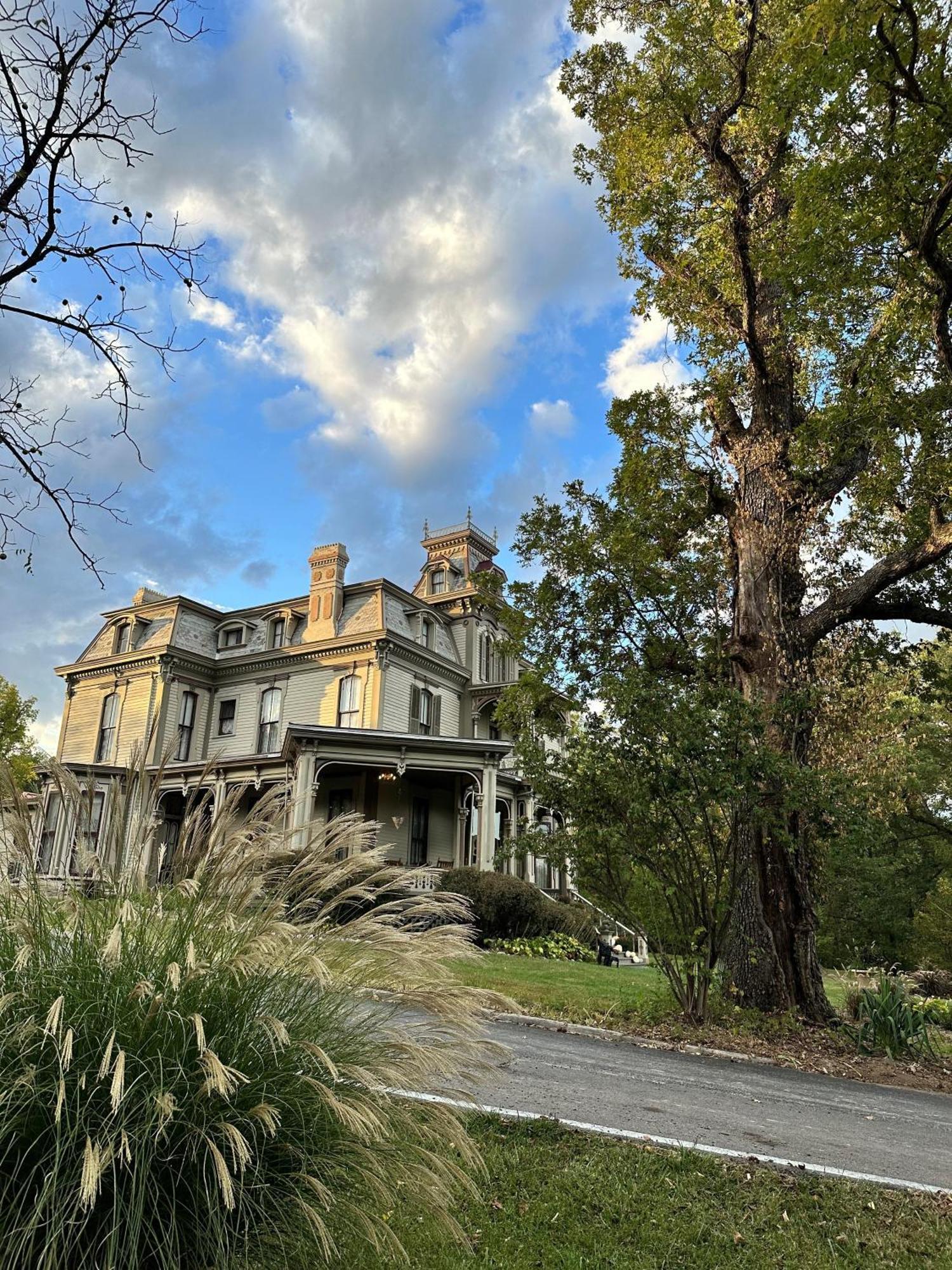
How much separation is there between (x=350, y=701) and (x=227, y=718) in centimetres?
539

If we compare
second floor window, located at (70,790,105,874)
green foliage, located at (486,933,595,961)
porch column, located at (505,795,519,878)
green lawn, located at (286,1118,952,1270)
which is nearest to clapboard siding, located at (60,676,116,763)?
porch column, located at (505,795,519,878)

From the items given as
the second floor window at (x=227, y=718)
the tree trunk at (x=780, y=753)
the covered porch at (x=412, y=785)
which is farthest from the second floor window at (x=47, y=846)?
the second floor window at (x=227, y=718)

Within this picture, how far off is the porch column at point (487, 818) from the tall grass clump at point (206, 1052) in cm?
1710

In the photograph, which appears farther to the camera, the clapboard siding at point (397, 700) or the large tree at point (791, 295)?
the clapboard siding at point (397, 700)

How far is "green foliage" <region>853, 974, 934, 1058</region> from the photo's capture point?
29.5ft

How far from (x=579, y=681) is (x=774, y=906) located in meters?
3.75

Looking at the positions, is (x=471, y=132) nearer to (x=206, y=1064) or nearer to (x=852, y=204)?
(x=852, y=204)

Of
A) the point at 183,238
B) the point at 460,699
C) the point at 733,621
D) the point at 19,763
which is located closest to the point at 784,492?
the point at 733,621

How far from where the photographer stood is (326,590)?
27.6 meters

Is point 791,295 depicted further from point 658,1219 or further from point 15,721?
point 15,721

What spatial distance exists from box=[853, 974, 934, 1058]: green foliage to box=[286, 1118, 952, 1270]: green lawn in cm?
529

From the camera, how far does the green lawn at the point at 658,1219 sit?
3402 millimetres

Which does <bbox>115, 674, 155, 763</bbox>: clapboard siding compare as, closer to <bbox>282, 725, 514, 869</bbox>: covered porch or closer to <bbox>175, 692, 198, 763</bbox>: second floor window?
<bbox>175, 692, 198, 763</bbox>: second floor window

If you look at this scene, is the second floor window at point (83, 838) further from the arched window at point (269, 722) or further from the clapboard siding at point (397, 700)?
the arched window at point (269, 722)
